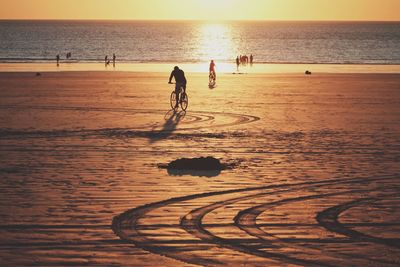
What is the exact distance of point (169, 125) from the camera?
2739cm

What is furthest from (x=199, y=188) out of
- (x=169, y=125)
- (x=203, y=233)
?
(x=169, y=125)

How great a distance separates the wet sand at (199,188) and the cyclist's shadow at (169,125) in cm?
6

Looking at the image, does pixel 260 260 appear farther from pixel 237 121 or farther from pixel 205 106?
pixel 205 106

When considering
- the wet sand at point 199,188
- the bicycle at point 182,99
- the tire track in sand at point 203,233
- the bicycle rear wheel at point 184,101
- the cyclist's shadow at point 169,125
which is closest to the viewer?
the tire track in sand at point 203,233

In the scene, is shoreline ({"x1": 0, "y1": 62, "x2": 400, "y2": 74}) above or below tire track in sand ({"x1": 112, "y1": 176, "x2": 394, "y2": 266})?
above

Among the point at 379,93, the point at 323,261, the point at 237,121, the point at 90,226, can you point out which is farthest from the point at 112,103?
the point at 323,261

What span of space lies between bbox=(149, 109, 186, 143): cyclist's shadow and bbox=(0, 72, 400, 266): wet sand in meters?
0.06

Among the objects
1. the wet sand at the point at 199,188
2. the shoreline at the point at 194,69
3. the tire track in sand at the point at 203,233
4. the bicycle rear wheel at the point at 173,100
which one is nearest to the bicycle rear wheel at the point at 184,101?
the bicycle rear wheel at the point at 173,100

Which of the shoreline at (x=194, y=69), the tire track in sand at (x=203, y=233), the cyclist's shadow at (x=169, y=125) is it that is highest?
the shoreline at (x=194, y=69)

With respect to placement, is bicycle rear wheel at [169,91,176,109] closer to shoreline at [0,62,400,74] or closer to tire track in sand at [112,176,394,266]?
tire track in sand at [112,176,394,266]

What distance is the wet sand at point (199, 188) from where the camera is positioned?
10.7 meters

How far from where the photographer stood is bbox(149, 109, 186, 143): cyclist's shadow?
24.1 meters

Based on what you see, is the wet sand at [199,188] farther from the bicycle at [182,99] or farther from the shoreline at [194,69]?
the shoreline at [194,69]

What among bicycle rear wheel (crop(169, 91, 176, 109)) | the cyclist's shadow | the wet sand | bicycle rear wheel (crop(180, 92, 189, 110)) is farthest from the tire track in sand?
bicycle rear wheel (crop(169, 91, 176, 109))
